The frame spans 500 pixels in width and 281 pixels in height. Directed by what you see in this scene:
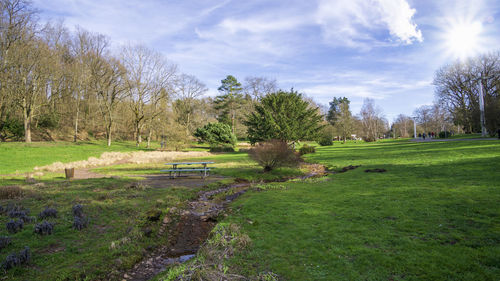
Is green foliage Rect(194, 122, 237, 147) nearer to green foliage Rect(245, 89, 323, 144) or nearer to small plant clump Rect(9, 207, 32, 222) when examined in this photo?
green foliage Rect(245, 89, 323, 144)

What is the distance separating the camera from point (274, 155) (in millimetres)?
16297

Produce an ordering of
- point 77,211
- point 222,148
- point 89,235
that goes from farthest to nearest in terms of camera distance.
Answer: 1. point 222,148
2. point 77,211
3. point 89,235

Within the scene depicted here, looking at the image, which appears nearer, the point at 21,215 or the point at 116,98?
the point at 21,215

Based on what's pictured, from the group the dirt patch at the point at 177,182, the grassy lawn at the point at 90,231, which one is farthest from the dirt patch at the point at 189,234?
the dirt patch at the point at 177,182

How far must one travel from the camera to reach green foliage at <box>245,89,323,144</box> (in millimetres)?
26938

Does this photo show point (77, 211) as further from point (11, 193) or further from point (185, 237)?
point (11, 193)

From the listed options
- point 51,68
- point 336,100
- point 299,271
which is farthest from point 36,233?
point 336,100

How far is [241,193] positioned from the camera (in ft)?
37.9

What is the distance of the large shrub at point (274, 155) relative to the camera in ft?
53.1

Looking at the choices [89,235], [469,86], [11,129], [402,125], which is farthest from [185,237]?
[402,125]

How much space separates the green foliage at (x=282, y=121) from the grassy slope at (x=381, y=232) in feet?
58.3

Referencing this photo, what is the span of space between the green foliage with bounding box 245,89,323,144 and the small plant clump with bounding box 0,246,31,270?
2292 cm

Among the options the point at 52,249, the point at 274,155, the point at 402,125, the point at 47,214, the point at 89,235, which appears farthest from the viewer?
the point at 402,125

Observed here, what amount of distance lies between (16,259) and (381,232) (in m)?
6.91
